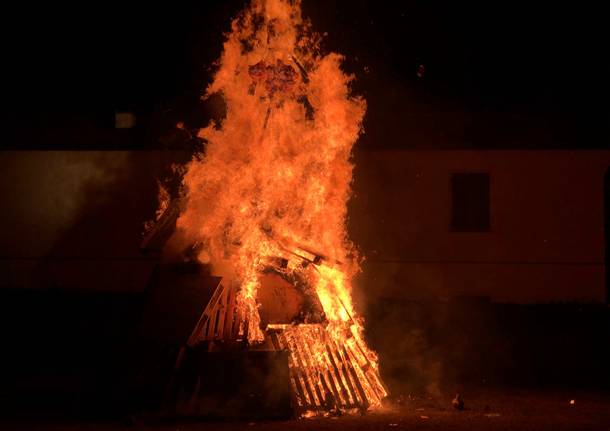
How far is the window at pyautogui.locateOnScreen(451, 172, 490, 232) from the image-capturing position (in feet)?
60.1

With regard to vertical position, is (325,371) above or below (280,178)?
below

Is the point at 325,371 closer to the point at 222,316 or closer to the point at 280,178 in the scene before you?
the point at 222,316

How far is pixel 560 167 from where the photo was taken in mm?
18266

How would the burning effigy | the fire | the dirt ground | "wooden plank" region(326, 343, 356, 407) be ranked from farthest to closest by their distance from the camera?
the fire → the burning effigy → "wooden plank" region(326, 343, 356, 407) → the dirt ground

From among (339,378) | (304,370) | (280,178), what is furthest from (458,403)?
(280,178)

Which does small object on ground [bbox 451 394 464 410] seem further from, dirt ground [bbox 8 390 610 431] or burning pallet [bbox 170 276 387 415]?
burning pallet [bbox 170 276 387 415]

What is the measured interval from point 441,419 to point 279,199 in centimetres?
355

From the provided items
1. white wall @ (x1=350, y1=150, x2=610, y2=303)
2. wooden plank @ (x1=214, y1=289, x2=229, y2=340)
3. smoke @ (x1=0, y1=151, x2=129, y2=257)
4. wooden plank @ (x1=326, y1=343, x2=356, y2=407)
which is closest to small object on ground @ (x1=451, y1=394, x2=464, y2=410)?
wooden plank @ (x1=326, y1=343, x2=356, y2=407)

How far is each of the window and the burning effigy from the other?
740 centimetres

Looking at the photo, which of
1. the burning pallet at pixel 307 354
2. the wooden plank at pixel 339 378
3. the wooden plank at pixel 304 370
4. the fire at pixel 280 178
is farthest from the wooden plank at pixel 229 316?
the wooden plank at pixel 339 378

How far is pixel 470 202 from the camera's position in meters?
18.4

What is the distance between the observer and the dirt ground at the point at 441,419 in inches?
324

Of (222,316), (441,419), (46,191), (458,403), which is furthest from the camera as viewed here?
(46,191)

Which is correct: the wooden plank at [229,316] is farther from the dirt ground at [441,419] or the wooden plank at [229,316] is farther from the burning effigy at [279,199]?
the dirt ground at [441,419]
